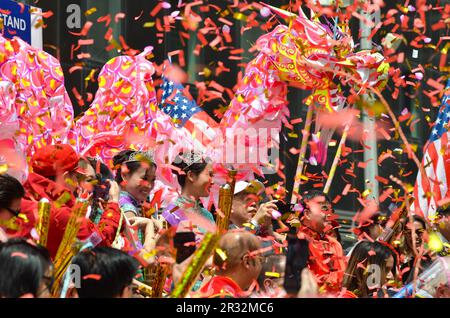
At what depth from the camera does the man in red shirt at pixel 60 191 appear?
210 inches

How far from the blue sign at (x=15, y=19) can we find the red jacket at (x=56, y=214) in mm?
2473

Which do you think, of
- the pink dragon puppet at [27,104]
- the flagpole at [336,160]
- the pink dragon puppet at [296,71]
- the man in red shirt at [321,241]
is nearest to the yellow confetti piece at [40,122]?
the pink dragon puppet at [27,104]

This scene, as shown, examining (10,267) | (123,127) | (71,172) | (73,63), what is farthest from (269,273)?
(73,63)

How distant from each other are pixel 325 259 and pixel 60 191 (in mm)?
1947

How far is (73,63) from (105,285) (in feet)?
28.5

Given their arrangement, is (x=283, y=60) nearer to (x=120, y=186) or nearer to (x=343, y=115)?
(x=343, y=115)

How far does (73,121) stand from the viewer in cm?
807

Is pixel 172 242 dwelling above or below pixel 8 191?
below

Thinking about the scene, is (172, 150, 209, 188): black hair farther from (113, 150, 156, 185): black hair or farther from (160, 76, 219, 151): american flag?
(160, 76, 219, 151): american flag

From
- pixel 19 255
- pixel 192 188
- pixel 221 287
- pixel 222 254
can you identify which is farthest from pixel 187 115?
pixel 19 255

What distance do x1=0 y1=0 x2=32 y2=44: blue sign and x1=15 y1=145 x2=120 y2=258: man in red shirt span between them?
2355mm

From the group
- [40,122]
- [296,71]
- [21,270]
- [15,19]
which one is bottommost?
[40,122]

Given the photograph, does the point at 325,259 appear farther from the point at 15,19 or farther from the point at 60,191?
the point at 15,19

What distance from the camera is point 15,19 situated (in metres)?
8.11
